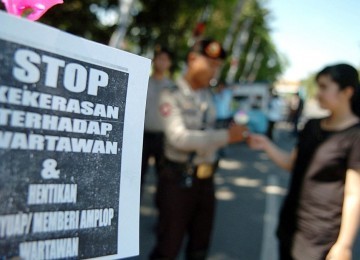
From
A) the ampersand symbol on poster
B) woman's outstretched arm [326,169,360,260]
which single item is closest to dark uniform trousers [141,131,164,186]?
woman's outstretched arm [326,169,360,260]

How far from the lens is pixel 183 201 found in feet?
6.19

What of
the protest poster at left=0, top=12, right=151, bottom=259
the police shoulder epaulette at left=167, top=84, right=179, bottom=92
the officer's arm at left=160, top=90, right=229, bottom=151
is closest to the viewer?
the protest poster at left=0, top=12, right=151, bottom=259

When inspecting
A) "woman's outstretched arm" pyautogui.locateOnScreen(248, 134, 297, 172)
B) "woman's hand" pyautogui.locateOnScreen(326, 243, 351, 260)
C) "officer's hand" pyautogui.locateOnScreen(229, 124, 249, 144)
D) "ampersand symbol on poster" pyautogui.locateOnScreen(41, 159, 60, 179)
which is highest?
"officer's hand" pyautogui.locateOnScreen(229, 124, 249, 144)

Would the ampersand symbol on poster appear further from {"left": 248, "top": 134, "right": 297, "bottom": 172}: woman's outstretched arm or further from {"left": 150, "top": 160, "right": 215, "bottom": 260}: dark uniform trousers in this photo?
{"left": 248, "top": 134, "right": 297, "bottom": 172}: woman's outstretched arm

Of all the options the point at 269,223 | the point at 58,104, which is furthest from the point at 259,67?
the point at 58,104

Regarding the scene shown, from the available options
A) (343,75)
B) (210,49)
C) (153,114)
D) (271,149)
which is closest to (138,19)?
(153,114)

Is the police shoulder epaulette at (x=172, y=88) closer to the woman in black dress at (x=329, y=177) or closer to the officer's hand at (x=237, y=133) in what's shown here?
the officer's hand at (x=237, y=133)

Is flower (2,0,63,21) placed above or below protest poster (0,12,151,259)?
above

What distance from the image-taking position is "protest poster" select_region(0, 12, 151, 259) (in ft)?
1.96

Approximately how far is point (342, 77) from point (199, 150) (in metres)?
0.77

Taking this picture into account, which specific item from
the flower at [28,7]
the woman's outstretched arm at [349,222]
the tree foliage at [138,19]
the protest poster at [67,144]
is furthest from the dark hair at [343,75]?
the tree foliage at [138,19]

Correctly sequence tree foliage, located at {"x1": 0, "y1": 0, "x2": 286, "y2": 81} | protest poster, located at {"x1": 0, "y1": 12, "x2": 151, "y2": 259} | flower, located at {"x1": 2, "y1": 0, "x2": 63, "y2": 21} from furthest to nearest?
tree foliage, located at {"x1": 0, "y1": 0, "x2": 286, "y2": 81}, flower, located at {"x1": 2, "y1": 0, "x2": 63, "y2": 21}, protest poster, located at {"x1": 0, "y1": 12, "x2": 151, "y2": 259}

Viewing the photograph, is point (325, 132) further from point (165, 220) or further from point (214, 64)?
point (165, 220)

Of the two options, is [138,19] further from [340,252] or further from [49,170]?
[49,170]
